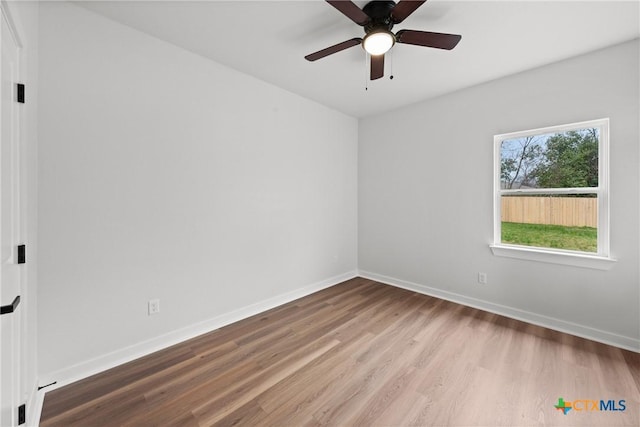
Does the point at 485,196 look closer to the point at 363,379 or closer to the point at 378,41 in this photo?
the point at 378,41

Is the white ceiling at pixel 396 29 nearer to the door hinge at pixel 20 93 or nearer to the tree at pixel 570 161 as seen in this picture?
the tree at pixel 570 161

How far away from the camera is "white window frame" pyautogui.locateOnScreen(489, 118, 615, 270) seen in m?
2.38

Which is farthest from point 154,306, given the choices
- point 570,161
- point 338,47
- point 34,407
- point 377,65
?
point 570,161

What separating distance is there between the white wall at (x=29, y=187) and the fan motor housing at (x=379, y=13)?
1.94 metres

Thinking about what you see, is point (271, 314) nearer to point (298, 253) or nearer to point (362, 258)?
point (298, 253)

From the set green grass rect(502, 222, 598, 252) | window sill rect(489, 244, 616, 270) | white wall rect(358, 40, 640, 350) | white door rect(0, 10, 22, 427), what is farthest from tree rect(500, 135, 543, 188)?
white door rect(0, 10, 22, 427)

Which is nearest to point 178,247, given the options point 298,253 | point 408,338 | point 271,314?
point 271,314

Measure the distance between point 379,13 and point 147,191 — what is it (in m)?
2.24

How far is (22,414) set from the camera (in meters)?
1.37

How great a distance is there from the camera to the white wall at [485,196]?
2285 mm

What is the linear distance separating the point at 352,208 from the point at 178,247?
106 inches

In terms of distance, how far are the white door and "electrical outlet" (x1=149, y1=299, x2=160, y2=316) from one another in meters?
0.89

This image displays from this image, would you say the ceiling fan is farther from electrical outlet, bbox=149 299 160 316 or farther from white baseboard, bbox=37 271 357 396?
white baseboard, bbox=37 271 357 396

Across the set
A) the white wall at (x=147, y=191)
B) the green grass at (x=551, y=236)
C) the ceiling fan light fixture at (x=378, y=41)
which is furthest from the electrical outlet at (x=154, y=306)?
the green grass at (x=551, y=236)
